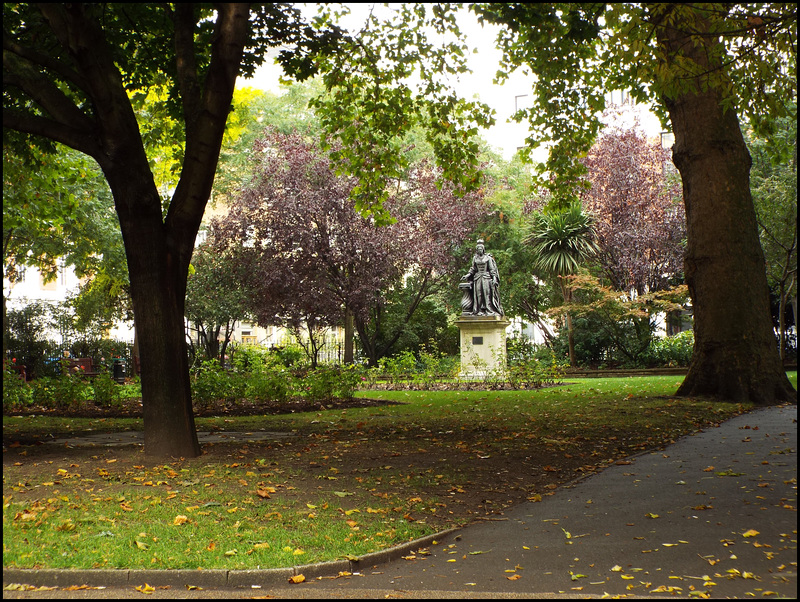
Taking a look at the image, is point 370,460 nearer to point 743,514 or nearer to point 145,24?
point 743,514

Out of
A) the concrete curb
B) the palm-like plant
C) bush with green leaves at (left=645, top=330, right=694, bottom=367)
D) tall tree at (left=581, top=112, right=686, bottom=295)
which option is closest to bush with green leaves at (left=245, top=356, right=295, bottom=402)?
the concrete curb

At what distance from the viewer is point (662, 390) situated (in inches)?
668

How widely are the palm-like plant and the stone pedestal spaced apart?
6519mm

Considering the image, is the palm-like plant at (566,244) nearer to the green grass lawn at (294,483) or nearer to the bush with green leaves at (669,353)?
the bush with green leaves at (669,353)

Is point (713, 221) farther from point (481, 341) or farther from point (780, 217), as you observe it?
point (780, 217)

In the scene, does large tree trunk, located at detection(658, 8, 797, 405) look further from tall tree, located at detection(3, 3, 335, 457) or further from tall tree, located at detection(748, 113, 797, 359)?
tall tree, located at detection(3, 3, 335, 457)

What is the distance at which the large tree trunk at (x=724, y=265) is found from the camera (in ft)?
45.1

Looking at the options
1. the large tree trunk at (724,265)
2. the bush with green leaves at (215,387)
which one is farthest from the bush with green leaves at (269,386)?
the large tree trunk at (724,265)

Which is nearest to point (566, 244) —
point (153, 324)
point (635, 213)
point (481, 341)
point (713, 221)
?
point (635, 213)

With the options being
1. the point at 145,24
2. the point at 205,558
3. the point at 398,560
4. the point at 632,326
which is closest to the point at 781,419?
the point at 398,560

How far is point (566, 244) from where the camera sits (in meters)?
28.6

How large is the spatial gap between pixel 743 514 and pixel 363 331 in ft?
76.7

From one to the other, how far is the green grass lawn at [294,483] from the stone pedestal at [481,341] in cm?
928

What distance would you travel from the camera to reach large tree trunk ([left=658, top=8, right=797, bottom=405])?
541 inches
